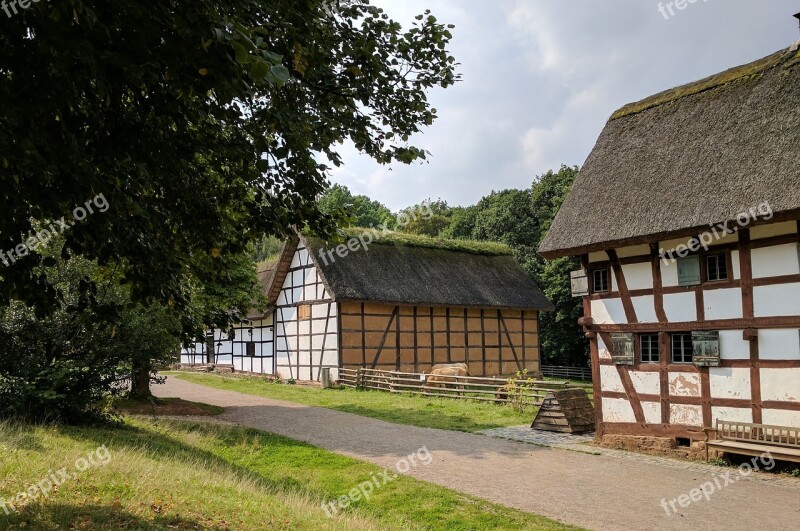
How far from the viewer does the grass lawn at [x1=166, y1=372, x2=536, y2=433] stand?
15.9 meters

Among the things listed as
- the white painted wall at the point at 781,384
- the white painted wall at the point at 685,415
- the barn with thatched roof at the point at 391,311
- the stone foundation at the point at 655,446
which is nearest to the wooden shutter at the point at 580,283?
the white painted wall at the point at 685,415

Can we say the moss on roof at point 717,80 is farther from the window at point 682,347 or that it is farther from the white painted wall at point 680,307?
the window at point 682,347

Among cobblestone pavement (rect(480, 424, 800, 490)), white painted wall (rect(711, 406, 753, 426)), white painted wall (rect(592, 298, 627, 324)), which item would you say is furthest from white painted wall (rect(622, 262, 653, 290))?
cobblestone pavement (rect(480, 424, 800, 490))

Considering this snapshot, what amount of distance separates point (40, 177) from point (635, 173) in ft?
39.9

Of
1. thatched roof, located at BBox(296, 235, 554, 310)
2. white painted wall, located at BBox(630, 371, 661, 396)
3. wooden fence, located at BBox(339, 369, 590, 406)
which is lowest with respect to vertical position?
wooden fence, located at BBox(339, 369, 590, 406)

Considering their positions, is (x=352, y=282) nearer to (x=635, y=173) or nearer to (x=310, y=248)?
(x=310, y=248)

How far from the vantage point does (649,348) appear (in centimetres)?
1275

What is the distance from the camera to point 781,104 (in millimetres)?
11883

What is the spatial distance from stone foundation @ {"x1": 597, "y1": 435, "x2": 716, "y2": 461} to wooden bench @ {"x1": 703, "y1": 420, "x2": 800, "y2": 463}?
25 centimetres

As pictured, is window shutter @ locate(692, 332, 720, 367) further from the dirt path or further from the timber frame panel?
the dirt path

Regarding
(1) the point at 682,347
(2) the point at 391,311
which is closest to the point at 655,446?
(1) the point at 682,347

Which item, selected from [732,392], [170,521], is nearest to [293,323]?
[732,392]

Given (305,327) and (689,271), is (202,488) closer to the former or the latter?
(689,271)

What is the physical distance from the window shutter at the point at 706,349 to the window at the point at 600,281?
7.22 ft
